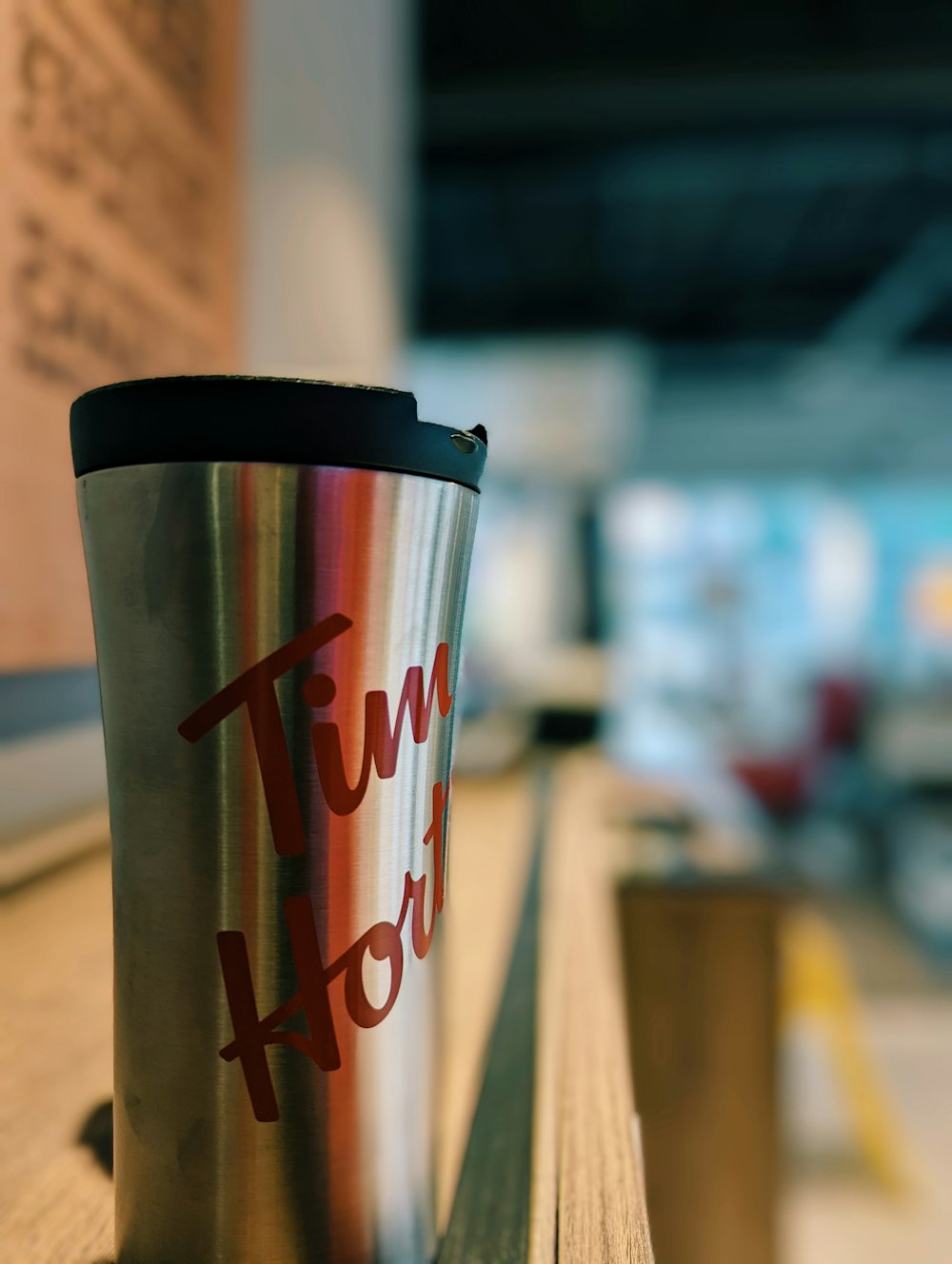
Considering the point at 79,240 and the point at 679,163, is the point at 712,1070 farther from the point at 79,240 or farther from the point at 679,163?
the point at 679,163

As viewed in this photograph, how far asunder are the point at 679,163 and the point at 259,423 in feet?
15.5

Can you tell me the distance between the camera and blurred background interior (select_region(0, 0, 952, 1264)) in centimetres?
96

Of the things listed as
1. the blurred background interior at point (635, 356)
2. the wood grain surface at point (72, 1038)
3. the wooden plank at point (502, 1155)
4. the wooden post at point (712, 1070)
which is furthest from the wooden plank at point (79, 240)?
the wooden post at point (712, 1070)

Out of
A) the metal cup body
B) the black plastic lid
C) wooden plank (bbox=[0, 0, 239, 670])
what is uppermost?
wooden plank (bbox=[0, 0, 239, 670])

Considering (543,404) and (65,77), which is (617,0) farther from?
(543,404)

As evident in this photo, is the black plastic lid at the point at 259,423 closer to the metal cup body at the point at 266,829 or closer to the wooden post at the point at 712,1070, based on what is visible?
the metal cup body at the point at 266,829

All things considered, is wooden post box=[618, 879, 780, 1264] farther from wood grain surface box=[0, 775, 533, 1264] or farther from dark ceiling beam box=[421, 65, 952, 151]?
dark ceiling beam box=[421, 65, 952, 151]

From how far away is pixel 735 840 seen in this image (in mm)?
1964

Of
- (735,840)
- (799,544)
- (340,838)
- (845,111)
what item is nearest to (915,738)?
(845,111)

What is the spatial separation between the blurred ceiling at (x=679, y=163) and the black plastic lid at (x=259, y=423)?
3155mm

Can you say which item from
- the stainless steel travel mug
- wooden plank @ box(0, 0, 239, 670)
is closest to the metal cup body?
the stainless steel travel mug

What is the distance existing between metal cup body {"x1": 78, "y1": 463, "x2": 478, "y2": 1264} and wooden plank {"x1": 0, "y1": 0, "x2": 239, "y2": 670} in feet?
1.86

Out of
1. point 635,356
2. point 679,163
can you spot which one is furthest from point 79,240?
point 635,356

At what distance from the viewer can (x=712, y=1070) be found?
5.70ft
